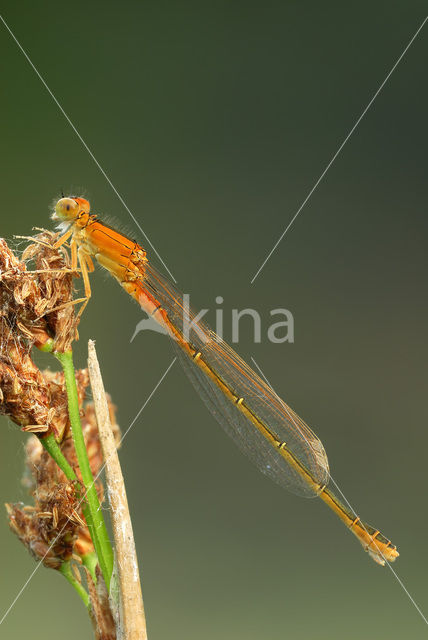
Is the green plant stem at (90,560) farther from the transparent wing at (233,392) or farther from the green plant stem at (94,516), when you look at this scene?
the transparent wing at (233,392)

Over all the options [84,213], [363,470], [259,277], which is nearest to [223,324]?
[259,277]

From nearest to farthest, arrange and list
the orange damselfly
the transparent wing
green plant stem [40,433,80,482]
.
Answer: green plant stem [40,433,80,482]
the orange damselfly
the transparent wing

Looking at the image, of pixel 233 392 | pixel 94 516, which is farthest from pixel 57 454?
pixel 233 392

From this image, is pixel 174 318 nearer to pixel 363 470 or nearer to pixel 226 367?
pixel 226 367

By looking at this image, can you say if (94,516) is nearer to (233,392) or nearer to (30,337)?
(30,337)

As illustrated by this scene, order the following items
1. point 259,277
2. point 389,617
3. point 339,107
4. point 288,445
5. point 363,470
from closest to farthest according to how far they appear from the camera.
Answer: point 288,445 < point 389,617 < point 363,470 < point 259,277 < point 339,107

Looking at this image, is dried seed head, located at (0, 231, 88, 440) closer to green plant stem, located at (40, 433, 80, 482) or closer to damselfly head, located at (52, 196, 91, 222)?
green plant stem, located at (40, 433, 80, 482)
